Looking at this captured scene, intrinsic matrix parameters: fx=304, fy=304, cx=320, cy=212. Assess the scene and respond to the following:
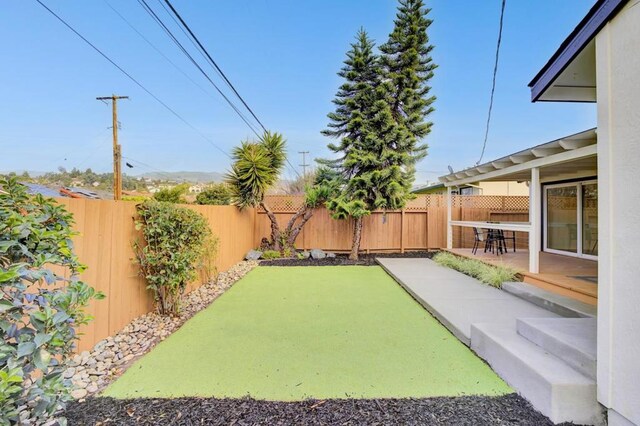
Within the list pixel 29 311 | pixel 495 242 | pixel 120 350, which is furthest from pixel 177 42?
pixel 495 242

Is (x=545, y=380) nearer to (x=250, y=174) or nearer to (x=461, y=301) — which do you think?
(x=461, y=301)

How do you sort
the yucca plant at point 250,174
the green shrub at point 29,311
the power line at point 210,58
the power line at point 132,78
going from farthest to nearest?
1. the yucca plant at point 250,174
2. the power line at point 132,78
3. the power line at point 210,58
4. the green shrub at point 29,311

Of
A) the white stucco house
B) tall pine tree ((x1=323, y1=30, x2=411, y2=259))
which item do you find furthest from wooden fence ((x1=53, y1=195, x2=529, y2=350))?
the white stucco house

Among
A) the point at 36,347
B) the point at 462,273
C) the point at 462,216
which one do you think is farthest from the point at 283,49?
the point at 36,347

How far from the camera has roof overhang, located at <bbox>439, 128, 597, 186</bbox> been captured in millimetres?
4324

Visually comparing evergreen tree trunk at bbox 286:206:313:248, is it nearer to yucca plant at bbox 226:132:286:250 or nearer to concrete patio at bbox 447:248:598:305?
yucca plant at bbox 226:132:286:250

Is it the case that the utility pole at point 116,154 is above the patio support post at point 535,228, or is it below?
above

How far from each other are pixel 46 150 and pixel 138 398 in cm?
1608

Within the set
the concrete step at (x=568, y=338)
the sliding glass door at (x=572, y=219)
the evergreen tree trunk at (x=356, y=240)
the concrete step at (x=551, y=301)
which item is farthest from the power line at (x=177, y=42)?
the sliding glass door at (x=572, y=219)

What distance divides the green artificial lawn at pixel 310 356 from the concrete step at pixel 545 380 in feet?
0.47

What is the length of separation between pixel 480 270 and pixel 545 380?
4.48 m

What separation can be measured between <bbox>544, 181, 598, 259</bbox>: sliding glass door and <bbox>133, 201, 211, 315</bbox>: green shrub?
807 cm

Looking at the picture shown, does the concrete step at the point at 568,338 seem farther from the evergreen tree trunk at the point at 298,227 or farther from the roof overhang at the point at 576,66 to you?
the evergreen tree trunk at the point at 298,227

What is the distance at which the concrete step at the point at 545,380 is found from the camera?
2076mm
